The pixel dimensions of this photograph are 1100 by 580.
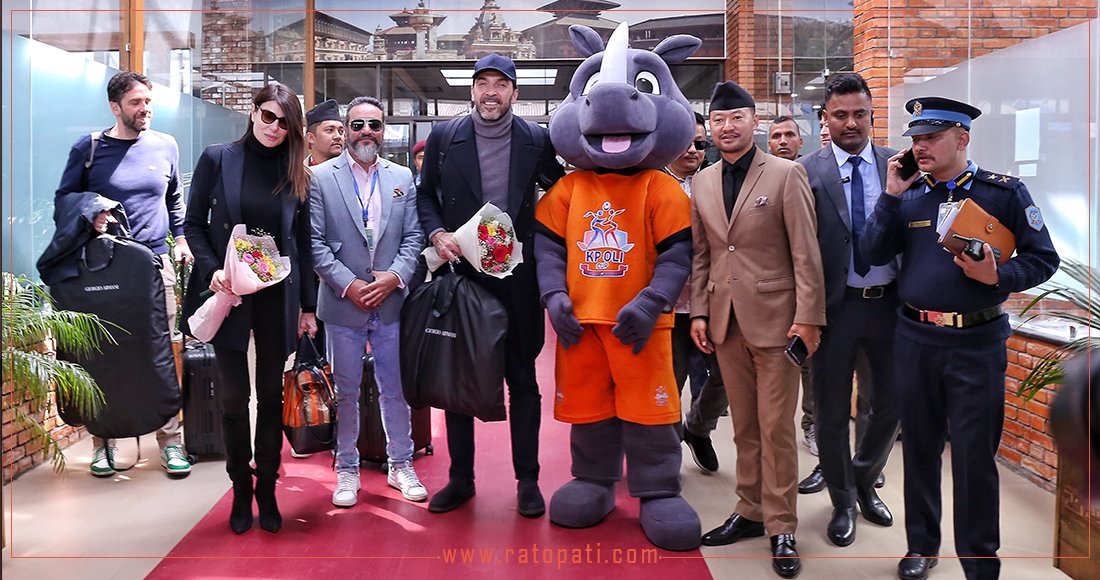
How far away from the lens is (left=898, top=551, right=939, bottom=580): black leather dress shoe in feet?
10.0

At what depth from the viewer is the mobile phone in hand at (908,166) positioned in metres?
2.98

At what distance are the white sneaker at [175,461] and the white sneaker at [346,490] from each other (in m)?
0.77

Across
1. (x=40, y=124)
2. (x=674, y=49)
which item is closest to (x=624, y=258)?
(x=674, y=49)

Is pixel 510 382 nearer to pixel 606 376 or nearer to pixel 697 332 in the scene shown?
pixel 606 376

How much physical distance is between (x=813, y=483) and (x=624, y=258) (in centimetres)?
130

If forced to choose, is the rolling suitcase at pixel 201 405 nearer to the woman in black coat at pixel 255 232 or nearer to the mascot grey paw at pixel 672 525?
the woman in black coat at pixel 255 232

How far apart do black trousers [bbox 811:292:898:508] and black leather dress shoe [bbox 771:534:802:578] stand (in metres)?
0.32

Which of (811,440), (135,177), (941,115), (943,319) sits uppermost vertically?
(941,115)

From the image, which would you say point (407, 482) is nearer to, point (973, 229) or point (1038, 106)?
point (973, 229)

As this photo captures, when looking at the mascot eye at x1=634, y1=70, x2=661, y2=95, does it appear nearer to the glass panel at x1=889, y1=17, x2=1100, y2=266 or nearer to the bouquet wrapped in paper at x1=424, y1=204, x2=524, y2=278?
the bouquet wrapped in paper at x1=424, y1=204, x2=524, y2=278

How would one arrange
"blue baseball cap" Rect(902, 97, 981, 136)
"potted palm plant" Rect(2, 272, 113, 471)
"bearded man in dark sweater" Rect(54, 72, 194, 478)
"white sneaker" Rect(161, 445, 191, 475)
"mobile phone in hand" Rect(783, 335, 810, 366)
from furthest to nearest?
"white sneaker" Rect(161, 445, 191, 475)
"bearded man in dark sweater" Rect(54, 72, 194, 478)
"potted palm plant" Rect(2, 272, 113, 471)
"mobile phone in hand" Rect(783, 335, 810, 366)
"blue baseball cap" Rect(902, 97, 981, 136)

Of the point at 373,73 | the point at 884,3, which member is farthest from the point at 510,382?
the point at 373,73

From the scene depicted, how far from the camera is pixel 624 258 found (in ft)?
10.9

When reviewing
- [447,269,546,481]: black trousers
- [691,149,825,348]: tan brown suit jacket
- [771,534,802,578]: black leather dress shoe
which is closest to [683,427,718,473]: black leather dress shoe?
[447,269,546,481]: black trousers
